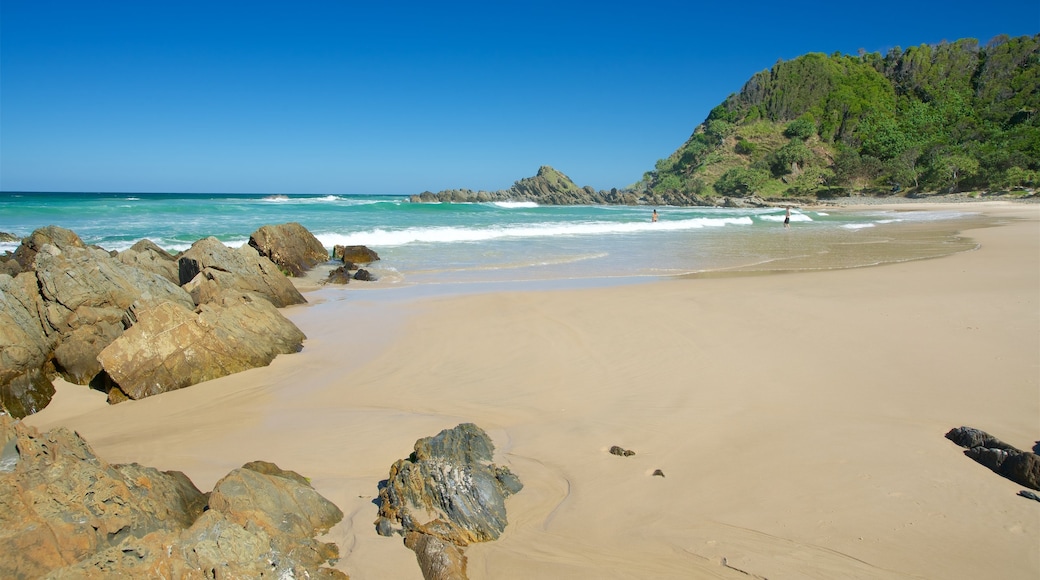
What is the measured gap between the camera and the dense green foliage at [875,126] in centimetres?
6675

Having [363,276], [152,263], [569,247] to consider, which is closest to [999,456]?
[363,276]

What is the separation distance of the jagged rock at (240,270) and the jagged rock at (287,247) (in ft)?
12.3

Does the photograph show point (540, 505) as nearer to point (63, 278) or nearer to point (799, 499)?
point (799, 499)

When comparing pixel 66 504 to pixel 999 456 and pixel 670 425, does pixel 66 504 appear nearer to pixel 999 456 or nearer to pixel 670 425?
pixel 670 425

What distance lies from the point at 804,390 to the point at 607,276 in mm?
8213

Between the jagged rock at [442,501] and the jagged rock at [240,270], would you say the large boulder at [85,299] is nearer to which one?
the jagged rock at [240,270]

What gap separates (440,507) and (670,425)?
7.67 feet

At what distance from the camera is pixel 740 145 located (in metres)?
92.2

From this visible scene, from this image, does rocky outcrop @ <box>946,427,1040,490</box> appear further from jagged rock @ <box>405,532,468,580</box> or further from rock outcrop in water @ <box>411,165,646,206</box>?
rock outcrop in water @ <box>411,165,646,206</box>

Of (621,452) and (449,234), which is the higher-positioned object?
(449,234)

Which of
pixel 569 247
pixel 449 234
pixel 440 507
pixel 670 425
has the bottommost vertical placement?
pixel 670 425

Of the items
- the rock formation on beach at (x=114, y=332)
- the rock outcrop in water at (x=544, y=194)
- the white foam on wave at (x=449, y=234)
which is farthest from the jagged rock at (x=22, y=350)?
the rock outcrop in water at (x=544, y=194)

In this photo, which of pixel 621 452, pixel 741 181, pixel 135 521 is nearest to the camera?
pixel 135 521

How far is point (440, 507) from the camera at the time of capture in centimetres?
326
